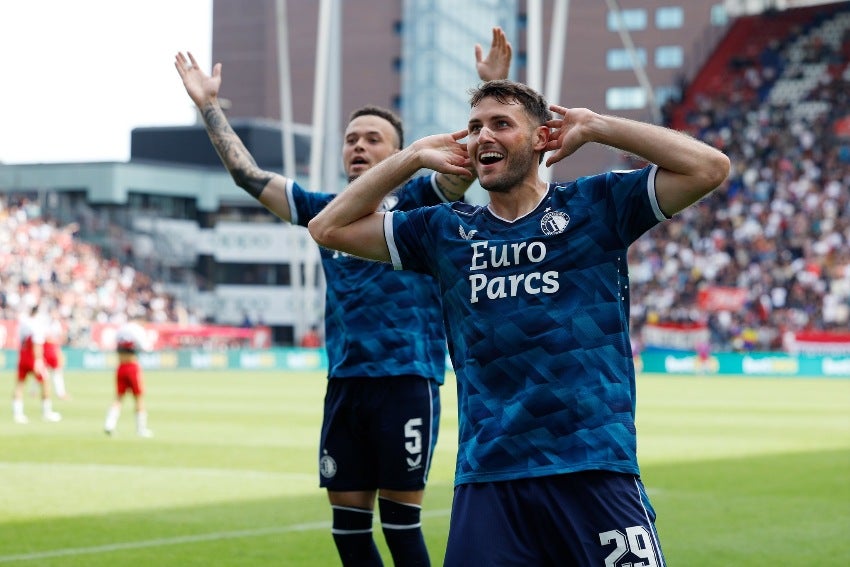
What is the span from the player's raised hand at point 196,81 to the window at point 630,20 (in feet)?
251

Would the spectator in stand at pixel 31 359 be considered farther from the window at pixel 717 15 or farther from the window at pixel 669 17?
the window at pixel 669 17

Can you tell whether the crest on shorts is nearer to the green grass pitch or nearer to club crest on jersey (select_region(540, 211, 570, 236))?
the green grass pitch

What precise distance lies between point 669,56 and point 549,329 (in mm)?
78625

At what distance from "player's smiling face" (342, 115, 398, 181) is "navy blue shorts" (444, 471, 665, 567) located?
2.79m

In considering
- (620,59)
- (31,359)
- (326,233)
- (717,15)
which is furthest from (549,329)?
(620,59)

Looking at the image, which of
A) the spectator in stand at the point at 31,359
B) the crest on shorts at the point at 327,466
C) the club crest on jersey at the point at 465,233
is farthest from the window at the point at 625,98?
the club crest on jersey at the point at 465,233

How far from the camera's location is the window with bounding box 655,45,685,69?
80.2 meters

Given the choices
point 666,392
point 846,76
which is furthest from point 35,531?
point 846,76

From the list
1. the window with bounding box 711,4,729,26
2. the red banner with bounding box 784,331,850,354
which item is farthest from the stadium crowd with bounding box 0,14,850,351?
the window with bounding box 711,4,729,26

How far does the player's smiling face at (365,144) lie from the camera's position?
6.81 m

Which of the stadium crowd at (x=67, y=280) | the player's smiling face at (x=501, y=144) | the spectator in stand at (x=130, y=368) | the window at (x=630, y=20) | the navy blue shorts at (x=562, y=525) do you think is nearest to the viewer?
the navy blue shorts at (x=562, y=525)

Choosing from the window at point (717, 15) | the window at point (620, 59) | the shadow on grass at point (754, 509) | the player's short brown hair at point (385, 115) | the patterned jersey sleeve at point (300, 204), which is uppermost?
the window at point (717, 15)

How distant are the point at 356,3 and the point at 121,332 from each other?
69807 millimetres

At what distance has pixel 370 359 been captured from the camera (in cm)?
677
